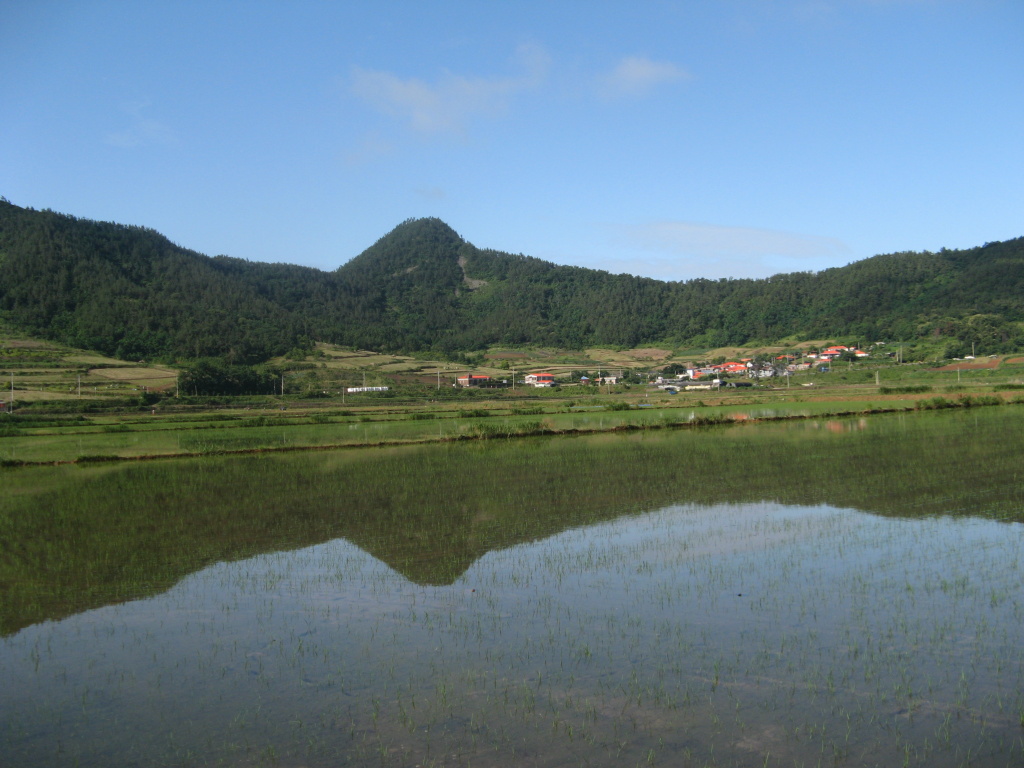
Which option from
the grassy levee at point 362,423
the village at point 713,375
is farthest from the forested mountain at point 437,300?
the grassy levee at point 362,423

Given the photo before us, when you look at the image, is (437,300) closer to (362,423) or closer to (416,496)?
(362,423)

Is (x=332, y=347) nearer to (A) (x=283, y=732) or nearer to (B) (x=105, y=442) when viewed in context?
(B) (x=105, y=442)

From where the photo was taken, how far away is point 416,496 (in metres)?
16.9

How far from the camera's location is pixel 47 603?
9.59 meters

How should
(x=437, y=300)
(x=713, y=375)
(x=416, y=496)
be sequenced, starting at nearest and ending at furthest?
(x=416, y=496) → (x=713, y=375) → (x=437, y=300)

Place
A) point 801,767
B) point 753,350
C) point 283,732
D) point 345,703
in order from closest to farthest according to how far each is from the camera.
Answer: point 801,767 < point 283,732 < point 345,703 < point 753,350

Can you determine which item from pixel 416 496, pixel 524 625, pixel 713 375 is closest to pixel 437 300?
pixel 713 375

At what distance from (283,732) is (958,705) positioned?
5.69 metres

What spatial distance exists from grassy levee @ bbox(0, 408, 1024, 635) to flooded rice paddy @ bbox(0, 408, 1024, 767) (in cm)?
12

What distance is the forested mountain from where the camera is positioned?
87.4m

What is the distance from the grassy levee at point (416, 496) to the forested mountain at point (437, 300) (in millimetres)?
67533

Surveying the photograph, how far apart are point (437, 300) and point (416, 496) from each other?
146 meters

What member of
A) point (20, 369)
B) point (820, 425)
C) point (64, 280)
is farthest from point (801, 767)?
point (64, 280)

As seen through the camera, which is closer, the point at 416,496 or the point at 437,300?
the point at 416,496
